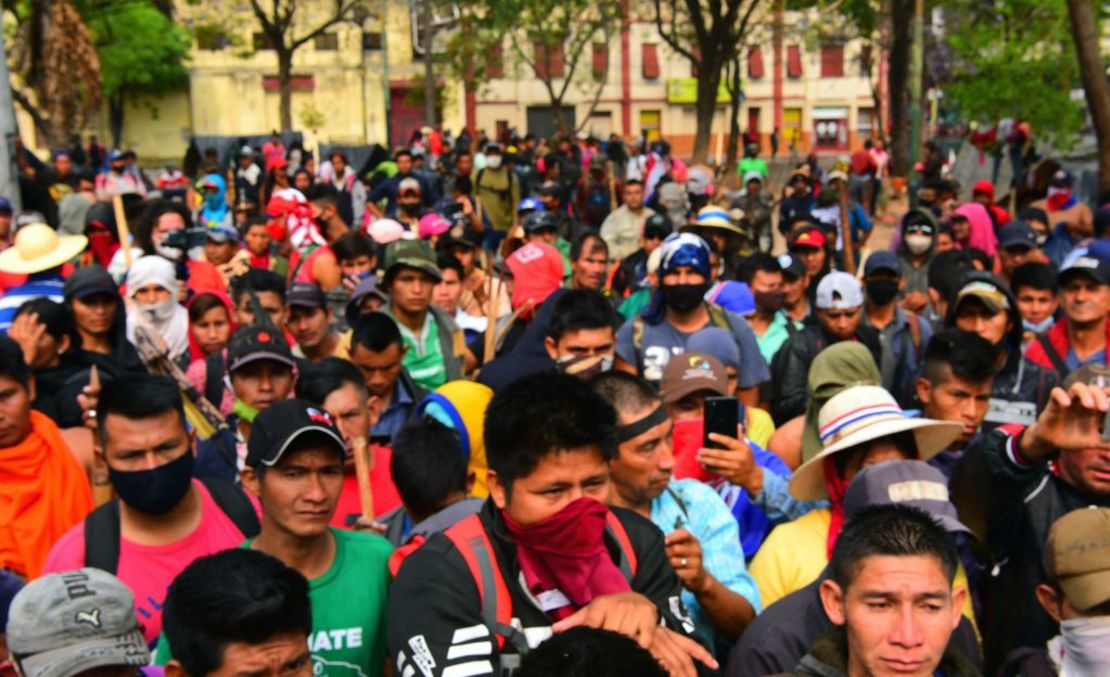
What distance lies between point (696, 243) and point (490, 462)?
138 inches

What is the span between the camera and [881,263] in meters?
7.57

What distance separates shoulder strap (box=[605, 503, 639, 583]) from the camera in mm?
3039

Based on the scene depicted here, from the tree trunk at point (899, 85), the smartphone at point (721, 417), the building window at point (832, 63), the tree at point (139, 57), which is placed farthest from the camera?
the building window at point (832, 63)

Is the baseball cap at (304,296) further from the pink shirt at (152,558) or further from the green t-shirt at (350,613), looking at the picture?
the green t-shirt at (350,613)

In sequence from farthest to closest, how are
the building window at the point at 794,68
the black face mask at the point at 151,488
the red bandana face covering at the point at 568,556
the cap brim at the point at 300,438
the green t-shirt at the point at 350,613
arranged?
the building window at the point at 794,68, the black face mask at the point at 151,488, the cap brim at the point at 300,438, the green t-shirt at the point at 350,613, the red bandana face covering at the point at 568,556

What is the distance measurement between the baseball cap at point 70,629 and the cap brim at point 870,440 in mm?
2155

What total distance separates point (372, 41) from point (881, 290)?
163ft

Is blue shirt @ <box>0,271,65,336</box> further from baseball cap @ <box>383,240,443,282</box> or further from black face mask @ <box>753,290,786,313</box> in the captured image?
black face mask @ <box>753,290,786,313</box>

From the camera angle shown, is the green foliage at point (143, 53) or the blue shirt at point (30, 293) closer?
the blue shirt at point (30, 293)

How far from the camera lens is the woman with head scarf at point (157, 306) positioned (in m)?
7.00

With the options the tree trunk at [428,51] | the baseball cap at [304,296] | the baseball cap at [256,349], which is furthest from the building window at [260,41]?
the baseball cap at [256,349]

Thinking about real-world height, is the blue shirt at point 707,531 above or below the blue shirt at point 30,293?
below

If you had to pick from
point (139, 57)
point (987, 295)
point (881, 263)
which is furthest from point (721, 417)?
point (139, 57)

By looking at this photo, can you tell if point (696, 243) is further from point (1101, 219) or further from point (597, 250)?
point (1101, 219)
